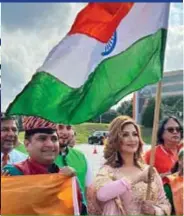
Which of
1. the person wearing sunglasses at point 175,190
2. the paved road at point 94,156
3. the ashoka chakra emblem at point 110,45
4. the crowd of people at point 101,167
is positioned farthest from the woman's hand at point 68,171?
the ashoka chakra emblem at point 110,45

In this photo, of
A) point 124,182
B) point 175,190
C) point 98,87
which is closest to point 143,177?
point 124,182

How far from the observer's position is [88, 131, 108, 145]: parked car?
5062mm

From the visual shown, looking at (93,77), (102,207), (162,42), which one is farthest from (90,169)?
(162,42)

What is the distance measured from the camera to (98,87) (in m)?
4.95

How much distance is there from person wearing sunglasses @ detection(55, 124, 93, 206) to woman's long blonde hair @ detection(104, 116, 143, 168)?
0.47 ft

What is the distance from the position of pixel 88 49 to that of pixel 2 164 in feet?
2.82

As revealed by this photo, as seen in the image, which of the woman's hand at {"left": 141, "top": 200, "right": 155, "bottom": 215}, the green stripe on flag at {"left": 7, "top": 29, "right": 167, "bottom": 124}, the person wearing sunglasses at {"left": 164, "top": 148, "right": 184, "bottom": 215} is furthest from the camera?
the person wearing sunglasses at {"left": 164, "top": 148, "right": 184, "bottom": 215}

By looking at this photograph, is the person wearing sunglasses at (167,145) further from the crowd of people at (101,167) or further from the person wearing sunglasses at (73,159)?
the person wearing sunglasses at (73,159)

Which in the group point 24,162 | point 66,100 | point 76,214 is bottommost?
point 76,214

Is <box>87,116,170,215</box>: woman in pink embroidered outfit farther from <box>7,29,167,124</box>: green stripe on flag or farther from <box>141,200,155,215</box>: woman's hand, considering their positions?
<box>7,29,167,124</box>: green stripe on flag

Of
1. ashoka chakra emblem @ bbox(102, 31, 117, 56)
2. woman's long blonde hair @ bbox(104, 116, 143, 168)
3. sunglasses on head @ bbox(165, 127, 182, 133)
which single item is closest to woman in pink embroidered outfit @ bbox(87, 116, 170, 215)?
woman's long blonde hair @ bbox(104, 116, 143, 168)

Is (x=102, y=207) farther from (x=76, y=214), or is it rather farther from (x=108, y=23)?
(x=108, y=23)

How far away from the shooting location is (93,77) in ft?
16.2

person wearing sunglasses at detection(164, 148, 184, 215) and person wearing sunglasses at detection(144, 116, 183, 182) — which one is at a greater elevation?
person wearing sunglasses at detection(144, 116, 183, 182)
